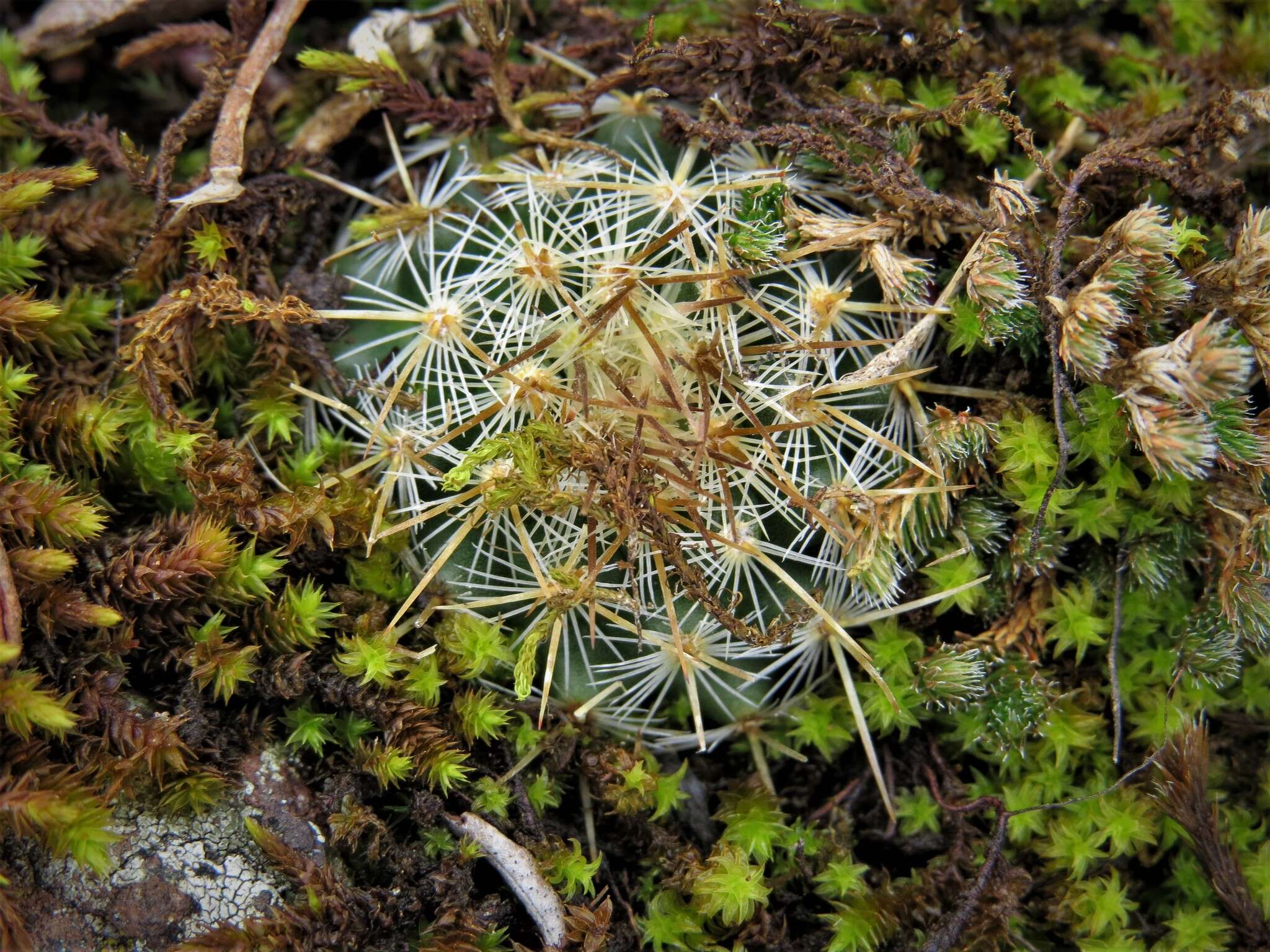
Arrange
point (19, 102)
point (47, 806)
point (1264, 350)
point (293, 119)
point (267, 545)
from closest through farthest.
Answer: point (47, 806), point (1264, 350), point (267, 545), point (19, 102), point (293, 119)

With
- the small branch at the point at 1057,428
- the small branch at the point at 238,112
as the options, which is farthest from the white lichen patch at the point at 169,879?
the small branch at the point at 1057,428

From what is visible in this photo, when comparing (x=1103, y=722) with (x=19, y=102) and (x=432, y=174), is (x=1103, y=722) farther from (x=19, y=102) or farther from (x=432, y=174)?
→ (x=19, y=102)

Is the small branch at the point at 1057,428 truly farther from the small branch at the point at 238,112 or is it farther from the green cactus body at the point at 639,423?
the small branch at the point at 238,112

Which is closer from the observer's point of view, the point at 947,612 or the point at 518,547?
the point at 518,547

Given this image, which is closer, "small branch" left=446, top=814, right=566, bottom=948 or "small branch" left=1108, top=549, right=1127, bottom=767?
"small branch" left=446, top=814, right=566, bottom=948

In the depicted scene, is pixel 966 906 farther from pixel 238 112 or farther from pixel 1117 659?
pixel 238 112

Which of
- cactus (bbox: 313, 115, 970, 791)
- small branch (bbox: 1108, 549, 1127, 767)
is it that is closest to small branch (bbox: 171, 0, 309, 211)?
cactus (bbox: 313, 115, 970, 791)

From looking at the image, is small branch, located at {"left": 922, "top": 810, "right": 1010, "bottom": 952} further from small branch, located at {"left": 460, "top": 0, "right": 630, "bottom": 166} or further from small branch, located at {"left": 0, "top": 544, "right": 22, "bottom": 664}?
small branch, located at {"left": 0, "top": 544, "right": 22, "bottom": 664}

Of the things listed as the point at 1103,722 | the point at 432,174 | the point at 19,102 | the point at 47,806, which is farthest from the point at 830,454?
the point at 19,102

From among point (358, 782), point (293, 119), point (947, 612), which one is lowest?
point (947, 612)
